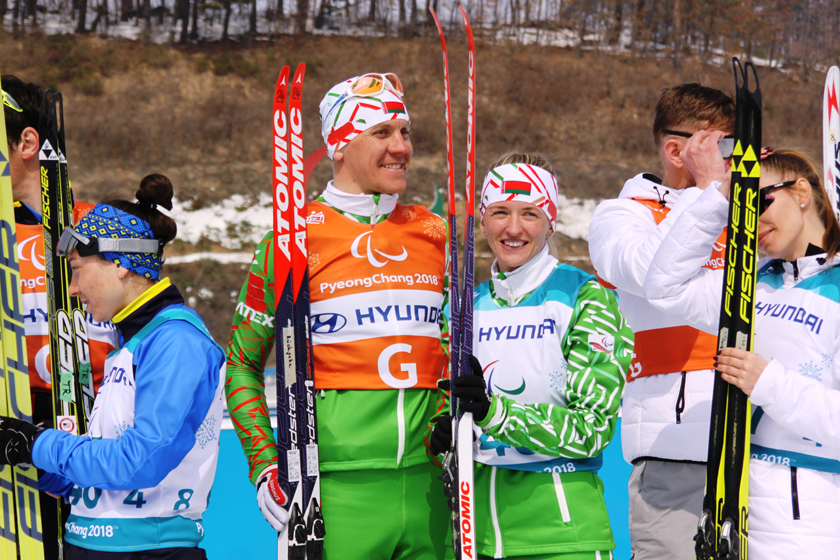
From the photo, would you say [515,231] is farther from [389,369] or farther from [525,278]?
[389,369]

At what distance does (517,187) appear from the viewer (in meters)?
1.94

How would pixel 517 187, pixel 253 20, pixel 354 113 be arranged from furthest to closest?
pixel 253 20 → pixel 354 113 → pixel 517 187

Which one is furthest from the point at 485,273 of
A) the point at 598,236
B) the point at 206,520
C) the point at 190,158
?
the point at 598,236

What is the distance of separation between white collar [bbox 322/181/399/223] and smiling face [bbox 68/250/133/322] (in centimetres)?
54

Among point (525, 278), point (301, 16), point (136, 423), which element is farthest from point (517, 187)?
point (301, 16)

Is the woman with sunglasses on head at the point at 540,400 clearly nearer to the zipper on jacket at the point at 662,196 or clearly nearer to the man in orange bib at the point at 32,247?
the zipper on jacket at the point at 662,196

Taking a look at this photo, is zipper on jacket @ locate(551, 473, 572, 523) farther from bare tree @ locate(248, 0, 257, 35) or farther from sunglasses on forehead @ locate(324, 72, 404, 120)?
bare tree @ locate(248, 0, 257, 35)

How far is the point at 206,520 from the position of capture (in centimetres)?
456

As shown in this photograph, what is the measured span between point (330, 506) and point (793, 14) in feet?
77.6

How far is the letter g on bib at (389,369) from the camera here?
1.91 metres

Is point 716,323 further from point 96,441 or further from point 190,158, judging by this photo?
point 190,158

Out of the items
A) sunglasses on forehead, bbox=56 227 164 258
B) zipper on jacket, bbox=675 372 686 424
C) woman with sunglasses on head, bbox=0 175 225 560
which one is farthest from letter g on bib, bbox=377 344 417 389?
zipper on jacket, bbox=675 372 686 424

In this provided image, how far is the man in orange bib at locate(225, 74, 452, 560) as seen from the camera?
186cm

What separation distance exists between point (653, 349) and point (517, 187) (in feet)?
2.05
